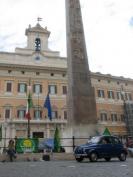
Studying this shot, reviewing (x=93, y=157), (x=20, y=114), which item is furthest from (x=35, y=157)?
(x=20, y=114)

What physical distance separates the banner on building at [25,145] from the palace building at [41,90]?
15.7 metres

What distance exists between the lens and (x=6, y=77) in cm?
3231

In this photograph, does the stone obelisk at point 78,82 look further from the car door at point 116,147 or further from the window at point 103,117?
the window at point 103,117

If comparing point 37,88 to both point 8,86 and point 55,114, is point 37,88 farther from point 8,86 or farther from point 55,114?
point 55,114

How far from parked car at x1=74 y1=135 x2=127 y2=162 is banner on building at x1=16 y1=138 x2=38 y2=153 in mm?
3284

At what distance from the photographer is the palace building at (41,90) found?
31031 mm

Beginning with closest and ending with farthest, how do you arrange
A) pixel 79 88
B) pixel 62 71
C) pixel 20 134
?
pixel 79 88, pixel 20 134, pixel 62 71

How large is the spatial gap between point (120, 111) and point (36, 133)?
44.5 ft

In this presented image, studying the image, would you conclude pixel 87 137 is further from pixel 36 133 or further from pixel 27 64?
pixel 27 64

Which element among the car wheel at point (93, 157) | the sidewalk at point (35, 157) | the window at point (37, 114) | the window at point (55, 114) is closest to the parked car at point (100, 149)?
the car wheel at point (93, 157)

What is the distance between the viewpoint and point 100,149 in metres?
10.3

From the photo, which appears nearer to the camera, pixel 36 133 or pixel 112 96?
pixel 36 133

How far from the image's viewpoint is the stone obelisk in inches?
488

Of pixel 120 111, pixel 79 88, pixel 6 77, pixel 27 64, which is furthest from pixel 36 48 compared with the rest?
pixel 79 88
